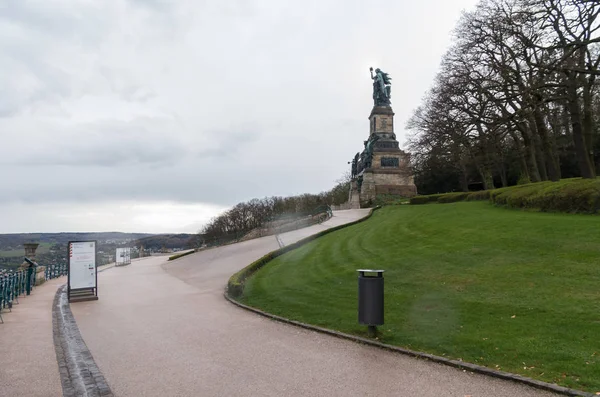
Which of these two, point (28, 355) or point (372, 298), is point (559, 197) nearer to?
point (372, 298)

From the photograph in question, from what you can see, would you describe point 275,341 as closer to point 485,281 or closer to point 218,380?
point 218,380

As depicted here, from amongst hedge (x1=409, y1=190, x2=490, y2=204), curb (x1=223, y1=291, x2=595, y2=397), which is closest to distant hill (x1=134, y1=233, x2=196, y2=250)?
hedge (x1=409, y1=190, x2=490, y2=204)

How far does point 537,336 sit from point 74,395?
6.56 meters

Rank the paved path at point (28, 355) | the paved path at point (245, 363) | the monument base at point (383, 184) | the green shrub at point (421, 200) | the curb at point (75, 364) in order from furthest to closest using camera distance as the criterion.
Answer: the monument base at point (383, 184), the green shrub at point (421, 200), the paved path at point (28, 355), the curb at point (75, 364), the paved path at point (245, 363)

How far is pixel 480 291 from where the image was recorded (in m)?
9.53

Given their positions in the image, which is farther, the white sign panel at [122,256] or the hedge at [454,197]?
the white sign panel at [122,256]

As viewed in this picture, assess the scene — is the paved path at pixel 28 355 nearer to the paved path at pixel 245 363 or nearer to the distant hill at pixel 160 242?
the paved path at pixel 245 363

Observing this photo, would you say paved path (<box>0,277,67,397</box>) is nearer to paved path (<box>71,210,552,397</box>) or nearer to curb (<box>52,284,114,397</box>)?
curb (<box>52,284,114,397</box>)

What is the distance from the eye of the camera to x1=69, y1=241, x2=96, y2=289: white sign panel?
16.3 meters

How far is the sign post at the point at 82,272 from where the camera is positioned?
53.2 ft

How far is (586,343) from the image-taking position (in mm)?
6422

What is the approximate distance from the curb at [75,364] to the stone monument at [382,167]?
39956 mm

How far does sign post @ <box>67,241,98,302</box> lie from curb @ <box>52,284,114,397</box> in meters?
4.48

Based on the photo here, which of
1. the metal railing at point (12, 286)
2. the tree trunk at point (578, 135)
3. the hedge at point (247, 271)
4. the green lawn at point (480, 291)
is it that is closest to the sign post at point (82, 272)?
the metal railing at point (12, 286)
